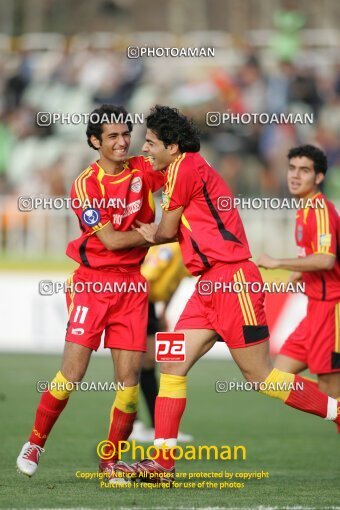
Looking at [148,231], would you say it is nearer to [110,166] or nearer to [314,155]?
[110,166]

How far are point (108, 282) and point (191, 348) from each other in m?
0.75

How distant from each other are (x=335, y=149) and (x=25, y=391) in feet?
26.0

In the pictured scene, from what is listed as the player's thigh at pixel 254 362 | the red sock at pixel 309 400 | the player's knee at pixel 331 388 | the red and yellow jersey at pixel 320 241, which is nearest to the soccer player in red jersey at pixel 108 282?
the player's thigh at pixel 254 362

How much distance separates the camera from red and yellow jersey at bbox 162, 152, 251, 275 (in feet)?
24.9

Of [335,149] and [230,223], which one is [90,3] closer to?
[335,149]

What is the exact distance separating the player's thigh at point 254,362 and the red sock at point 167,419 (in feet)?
1.52

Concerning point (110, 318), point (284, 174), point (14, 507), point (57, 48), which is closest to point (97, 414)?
point (110, 318)

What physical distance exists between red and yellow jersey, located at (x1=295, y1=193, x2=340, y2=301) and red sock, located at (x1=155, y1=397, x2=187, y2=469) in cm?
182

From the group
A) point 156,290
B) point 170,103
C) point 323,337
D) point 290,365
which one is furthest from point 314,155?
point 170,103

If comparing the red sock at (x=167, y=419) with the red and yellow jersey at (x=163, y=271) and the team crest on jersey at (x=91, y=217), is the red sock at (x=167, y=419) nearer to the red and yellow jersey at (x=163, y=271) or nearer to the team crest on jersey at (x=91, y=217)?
the team crest on jersey at (x=91, y=217)

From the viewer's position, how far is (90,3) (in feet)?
107

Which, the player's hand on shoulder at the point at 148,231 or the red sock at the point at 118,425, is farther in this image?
the red sock at the point at 118,425

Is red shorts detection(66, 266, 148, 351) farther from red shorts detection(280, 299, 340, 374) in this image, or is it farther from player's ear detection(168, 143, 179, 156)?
red shorts detection(280, 299, 340, 374)

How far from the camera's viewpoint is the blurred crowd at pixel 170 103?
1919cm
